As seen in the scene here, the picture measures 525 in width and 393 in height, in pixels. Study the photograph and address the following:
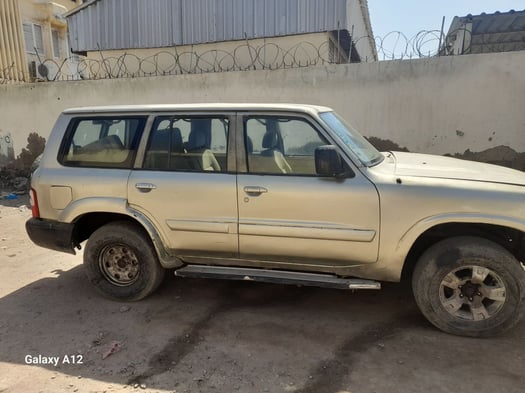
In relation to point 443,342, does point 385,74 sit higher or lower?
higher

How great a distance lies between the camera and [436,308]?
3.12 metres

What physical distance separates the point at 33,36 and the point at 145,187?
18474 mm

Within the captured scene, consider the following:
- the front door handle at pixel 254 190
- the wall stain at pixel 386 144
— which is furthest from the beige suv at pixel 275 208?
the wall stain at pixel 386 144

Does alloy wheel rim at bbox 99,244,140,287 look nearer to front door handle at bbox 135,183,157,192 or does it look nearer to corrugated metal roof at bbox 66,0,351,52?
front door handle at bbox 135,183,157,192

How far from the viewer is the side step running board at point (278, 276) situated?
10.5 ft

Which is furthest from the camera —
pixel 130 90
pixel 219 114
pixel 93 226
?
pixel 130 90

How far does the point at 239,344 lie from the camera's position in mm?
3113

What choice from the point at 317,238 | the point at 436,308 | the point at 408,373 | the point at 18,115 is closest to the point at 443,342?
the point at 436,308

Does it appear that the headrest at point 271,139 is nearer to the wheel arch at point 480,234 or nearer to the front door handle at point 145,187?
the front door handle at point 145,187

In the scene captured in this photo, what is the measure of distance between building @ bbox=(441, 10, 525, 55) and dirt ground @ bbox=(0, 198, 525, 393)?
783 centimetres

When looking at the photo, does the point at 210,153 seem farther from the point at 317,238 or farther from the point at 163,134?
the point at 317,238

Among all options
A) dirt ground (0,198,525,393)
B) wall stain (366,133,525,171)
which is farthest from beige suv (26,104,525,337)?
wall stain (366,133,525,171)

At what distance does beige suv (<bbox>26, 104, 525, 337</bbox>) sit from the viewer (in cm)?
302

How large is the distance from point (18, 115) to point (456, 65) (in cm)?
955
